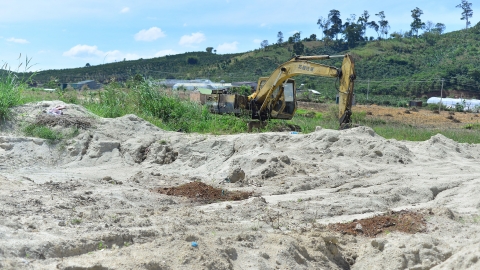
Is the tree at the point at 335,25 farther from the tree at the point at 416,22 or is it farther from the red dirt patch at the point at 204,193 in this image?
the red dirt patch at the point at 204,193

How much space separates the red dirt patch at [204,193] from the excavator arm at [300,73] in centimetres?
636

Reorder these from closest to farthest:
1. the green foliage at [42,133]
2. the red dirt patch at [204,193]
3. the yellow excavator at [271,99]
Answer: the red dirt patch at [204,193] < the green foliage at [42,133] < the yellow excavator at [271,99]

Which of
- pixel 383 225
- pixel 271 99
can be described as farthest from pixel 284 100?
pixel 383 225

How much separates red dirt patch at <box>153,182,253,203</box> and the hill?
40.5 meters

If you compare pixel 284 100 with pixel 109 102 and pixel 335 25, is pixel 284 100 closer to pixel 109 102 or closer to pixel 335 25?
pixel 109 102

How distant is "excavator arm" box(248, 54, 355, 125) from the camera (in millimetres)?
14711

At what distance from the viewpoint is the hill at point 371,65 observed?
52094mm

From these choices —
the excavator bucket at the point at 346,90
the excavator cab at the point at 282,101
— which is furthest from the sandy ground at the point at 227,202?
the excavator cab at the point at 282,101

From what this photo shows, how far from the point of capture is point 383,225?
23.3 feet

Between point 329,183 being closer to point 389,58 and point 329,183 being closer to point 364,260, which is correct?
point 364,260

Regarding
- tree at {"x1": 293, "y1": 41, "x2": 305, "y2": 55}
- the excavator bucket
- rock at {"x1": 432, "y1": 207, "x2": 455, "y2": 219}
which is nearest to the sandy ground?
rock at {"x1": 432, "y1": 207, "x2": 455, "y2": 219}

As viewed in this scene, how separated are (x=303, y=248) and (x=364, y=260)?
0.70m

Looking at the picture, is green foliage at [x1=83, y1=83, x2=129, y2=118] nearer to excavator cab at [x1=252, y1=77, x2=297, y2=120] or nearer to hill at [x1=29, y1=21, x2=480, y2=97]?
excavator cab at [x1=252, y1=77, x2=297, y2=120]

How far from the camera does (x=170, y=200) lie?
8391 millimetres
